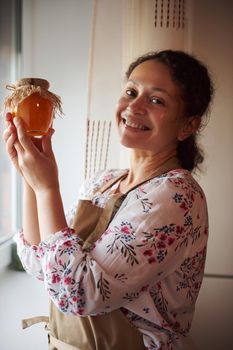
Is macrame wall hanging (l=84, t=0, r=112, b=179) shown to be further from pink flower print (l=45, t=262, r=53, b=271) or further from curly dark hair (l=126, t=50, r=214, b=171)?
pink flower print (l=45, t=262, r=53, b=271)

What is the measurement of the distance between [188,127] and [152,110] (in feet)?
0.37

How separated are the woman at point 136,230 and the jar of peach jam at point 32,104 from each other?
23 millimetres

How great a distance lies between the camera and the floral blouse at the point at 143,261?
625 millimetres

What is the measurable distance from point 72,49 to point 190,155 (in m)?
Answer: 0.79

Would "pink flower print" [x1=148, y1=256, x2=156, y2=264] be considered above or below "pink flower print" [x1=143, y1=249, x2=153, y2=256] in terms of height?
below

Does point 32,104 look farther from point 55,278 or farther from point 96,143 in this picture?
point 96,143

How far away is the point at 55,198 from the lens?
2.32 feet

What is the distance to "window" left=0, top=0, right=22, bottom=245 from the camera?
1.40 meters

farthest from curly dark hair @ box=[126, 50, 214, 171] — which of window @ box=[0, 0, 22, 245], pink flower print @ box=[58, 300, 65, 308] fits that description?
window @ box=[0, 0, 22, 245]

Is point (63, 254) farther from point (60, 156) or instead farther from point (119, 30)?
point (60, 156)

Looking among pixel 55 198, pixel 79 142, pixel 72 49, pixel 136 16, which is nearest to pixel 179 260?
pixel 55 198

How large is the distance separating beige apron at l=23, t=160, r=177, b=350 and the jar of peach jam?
21 centimetres

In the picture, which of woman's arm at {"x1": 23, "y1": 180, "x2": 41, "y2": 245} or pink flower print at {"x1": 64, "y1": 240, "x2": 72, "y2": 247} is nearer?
pink flower print at {"x1": 64, "y1": 240, "x2": 72, "y2": 247}

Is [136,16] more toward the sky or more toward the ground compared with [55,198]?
more toward the sky
